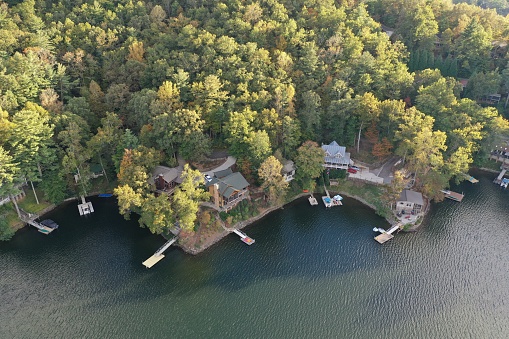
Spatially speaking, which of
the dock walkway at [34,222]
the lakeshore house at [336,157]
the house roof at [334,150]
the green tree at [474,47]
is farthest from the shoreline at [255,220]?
the green tree at [474,47]

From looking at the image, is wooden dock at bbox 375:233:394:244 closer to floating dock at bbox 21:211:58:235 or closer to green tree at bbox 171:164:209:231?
green tree at bbox 171:164:209:231

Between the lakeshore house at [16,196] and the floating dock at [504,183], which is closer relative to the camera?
the lakeshore house at [16,196]

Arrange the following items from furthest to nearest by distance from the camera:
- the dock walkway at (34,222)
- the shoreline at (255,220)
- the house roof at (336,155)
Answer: the house roof at (336,155) < the dock walkway at (34,222) < the shoreline at (255,220)

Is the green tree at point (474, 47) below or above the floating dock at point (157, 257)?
above

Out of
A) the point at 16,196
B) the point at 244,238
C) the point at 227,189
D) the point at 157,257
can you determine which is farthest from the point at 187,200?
the point at 16,196

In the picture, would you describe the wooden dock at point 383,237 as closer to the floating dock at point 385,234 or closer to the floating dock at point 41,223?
the floating dock at point 385,234

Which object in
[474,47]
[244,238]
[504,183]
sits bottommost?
[244,238]

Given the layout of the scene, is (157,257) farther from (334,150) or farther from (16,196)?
(334,150)

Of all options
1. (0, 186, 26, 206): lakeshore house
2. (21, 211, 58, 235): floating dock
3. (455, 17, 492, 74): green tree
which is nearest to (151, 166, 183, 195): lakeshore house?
(21, 211, 58, 235): floating dock
